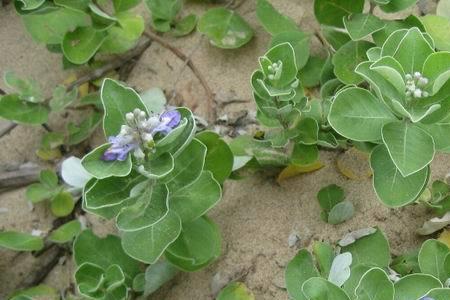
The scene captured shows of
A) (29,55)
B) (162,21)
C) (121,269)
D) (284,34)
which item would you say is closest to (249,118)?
(284,34)

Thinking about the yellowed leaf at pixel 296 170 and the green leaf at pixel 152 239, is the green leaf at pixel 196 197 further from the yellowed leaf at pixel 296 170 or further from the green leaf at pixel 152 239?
the yellowed leaf at pixel 296 170

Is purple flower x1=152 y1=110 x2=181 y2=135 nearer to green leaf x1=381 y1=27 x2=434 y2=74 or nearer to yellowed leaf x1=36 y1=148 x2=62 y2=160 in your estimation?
green leaf x1=381 y1=27 x2=434 y2=74

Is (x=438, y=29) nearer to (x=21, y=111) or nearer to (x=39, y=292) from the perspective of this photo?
(x=21, y=111)

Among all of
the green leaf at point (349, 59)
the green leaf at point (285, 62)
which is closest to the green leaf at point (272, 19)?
the green leaf at point (349, 59)

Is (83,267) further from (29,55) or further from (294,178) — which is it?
(29,55)

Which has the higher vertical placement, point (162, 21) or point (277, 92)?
point (277, 92)

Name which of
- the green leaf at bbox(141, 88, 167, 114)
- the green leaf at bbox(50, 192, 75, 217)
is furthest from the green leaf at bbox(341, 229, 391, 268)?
the green leaf at bbox(50, 192, 75, 217)
